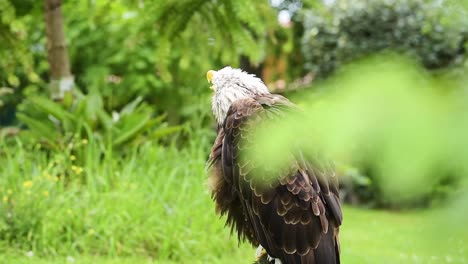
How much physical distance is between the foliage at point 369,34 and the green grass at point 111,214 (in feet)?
17.3

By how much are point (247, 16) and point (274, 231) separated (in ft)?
7.69

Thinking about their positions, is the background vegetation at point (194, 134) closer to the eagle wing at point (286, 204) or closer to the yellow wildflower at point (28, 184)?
the yellow wildflower at point (28, 184)

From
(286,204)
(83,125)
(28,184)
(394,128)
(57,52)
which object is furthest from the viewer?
(57,52)

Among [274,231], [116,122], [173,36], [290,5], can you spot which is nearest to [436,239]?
[274,231]

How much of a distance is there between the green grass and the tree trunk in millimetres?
878

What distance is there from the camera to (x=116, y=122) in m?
6.45

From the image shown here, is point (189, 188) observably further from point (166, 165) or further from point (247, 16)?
point (247, 16)

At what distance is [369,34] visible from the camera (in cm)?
1111

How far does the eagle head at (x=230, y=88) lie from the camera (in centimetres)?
317

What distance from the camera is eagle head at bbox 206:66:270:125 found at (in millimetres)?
3168

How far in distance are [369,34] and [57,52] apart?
6187 mm

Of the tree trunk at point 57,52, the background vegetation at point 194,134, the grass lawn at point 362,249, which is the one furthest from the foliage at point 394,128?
the tree trunk at point 57,52

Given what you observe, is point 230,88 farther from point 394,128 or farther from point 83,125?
point 83,125

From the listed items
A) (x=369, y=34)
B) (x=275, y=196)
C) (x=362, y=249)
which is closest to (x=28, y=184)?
(x=275, y=196)
